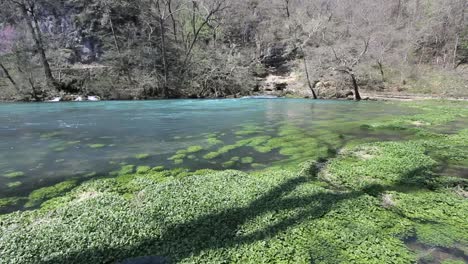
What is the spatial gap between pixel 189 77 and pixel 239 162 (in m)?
27.4

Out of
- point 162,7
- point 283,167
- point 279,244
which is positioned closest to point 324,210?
point 279,244

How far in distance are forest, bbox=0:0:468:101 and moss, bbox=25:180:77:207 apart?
25.3m

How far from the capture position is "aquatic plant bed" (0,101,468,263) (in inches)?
161

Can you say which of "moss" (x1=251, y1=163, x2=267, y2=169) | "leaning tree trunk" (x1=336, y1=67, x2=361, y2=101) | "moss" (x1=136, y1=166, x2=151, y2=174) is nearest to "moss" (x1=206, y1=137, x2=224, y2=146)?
"moss" (x1=251, y1=163, x2=267, y2=169)

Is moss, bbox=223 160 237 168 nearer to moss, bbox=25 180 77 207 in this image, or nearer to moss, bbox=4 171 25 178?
moss, bbox=25 180 77 207

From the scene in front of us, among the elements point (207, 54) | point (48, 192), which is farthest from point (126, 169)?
point (207, 54)

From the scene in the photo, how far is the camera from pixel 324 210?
5.14 m

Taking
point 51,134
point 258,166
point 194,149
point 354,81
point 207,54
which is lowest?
point 258,166

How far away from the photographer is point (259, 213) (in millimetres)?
5078

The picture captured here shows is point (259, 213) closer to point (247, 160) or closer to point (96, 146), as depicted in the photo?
point (247, 160)

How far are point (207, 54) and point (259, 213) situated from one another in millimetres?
32813

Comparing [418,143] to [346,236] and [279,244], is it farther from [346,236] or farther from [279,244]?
[279,244]

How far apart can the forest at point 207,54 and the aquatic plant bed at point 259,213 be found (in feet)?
78.2

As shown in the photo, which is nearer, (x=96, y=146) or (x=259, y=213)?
(x=259, y=213)
